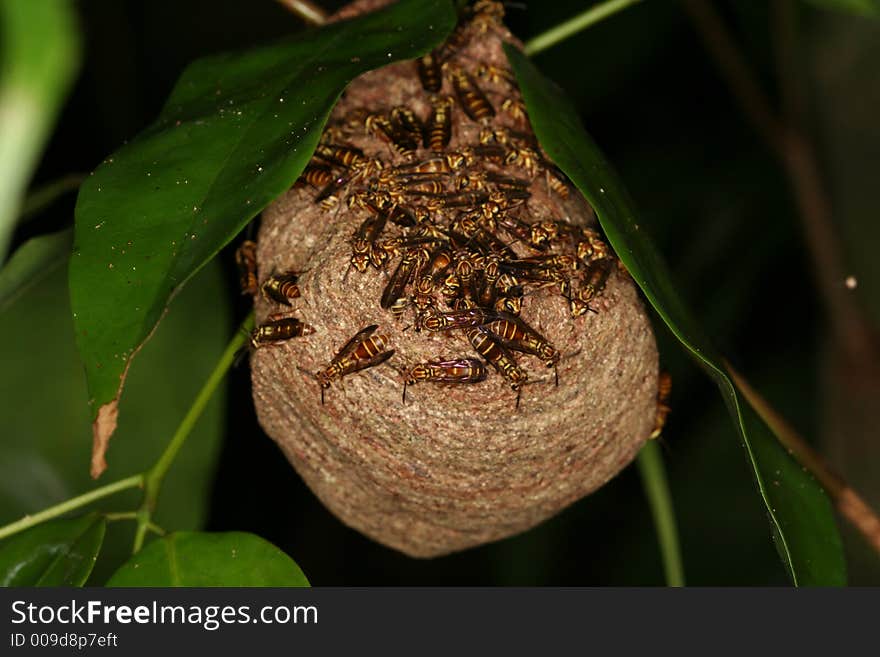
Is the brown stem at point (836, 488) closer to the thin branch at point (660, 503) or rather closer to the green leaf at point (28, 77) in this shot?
the thin branch at point (660, 503)

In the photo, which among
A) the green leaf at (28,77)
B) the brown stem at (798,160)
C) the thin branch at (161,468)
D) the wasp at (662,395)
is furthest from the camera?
the brown stem at (798,160)

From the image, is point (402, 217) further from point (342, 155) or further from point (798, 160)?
point (798, 160)

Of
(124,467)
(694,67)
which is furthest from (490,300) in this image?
(694,67)

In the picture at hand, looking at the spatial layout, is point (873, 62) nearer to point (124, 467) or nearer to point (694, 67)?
point (694, 67)

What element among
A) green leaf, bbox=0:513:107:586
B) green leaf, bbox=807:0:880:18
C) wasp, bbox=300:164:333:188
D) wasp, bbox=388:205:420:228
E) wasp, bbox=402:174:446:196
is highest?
green leaf, bbox=807:0:880:18

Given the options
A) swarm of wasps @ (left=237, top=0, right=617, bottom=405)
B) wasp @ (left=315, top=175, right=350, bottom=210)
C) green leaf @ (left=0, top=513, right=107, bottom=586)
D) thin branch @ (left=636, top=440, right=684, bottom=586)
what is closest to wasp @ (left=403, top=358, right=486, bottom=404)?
swarm of wasps @ (left=237, top=0, right=617, bottom=405)

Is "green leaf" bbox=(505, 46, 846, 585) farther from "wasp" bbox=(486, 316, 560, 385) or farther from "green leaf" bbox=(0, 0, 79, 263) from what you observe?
"green leaf" bbox=(0, 0, 79, 263)

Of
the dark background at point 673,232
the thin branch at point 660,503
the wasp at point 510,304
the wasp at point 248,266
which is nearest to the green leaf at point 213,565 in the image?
the wasp at point 248,266
